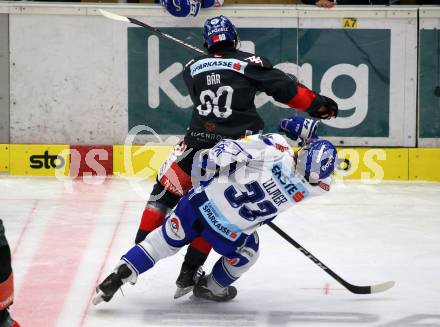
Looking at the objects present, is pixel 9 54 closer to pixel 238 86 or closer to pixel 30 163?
pixel 30 163

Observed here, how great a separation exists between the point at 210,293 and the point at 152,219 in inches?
21.4

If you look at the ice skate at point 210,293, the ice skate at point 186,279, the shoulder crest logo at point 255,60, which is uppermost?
the shoulder crest logo at point 255,60

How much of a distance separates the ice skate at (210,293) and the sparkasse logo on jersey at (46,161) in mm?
3240

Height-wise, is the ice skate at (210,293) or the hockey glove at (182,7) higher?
the hockey glove at (182,7)

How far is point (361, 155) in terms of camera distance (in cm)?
862

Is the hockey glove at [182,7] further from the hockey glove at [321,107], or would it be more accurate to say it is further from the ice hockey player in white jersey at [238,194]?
the ice hockey player in white jersey at [238,194]

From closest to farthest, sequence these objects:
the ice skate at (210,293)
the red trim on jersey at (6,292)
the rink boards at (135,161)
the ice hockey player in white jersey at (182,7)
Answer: the red trim on jersey at (6,292)
the ice skate at (210,293)
the ice hockey player in white jersey at (182,7)
the rink boards at (135,161)

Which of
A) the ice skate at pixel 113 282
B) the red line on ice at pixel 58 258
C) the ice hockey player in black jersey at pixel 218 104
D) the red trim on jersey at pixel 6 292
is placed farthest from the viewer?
the ice hockey player in black jersey at pixel 218 104

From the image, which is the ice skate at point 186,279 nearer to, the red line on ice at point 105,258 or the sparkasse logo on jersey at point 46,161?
the red line on ice at point 105,258

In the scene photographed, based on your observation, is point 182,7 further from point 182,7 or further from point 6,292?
point 6,292

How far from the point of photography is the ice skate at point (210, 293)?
220 inches

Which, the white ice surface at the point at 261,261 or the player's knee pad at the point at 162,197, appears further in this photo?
the player's knee pad at the point at 162,197

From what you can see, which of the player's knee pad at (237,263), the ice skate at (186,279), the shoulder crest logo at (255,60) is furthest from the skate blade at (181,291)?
the shoulder crest logo at (255,60)

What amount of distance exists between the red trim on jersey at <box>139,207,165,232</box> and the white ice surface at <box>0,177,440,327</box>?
267mm
